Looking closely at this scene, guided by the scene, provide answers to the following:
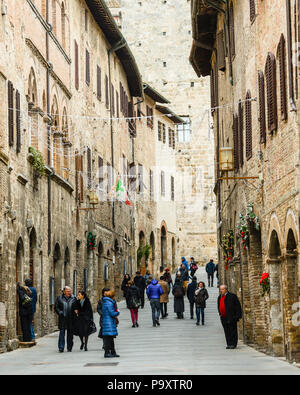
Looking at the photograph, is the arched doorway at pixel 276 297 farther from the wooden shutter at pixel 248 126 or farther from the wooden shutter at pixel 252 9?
the wooden shutter at pixel 252 9

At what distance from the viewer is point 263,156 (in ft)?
59.2

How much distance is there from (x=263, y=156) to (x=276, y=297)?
2.91 metres

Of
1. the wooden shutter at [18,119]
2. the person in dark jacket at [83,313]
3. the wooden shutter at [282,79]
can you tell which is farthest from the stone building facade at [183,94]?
the wooden shutter at [282,79]

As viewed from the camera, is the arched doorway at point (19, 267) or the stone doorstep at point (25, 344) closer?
the stone doorstep at point (25, 344)

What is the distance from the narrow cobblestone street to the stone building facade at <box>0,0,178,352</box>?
79.1 inches

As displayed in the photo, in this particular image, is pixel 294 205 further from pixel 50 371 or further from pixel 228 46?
pixel 228 46

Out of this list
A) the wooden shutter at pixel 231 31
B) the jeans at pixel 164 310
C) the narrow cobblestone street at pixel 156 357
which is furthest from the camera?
the jeans at pixel 164 310

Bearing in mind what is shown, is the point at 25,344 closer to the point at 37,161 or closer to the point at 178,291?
the point at 37,161

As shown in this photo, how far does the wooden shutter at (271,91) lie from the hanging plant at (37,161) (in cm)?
830

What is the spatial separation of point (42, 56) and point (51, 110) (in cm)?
205

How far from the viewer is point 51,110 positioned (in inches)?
1050

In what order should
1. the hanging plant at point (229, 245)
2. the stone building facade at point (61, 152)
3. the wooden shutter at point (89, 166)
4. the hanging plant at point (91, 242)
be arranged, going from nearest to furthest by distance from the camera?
the stone building facade at point (61, 152), the hanging plant at point (229, 245), the hanging plant at point (91, 242), the wooden shutter at point (89, 166)

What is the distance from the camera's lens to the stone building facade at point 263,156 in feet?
49.2

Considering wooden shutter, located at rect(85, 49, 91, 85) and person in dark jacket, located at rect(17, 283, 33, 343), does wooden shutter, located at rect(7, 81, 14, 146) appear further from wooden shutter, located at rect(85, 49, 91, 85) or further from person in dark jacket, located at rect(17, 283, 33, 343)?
wooden shutter, located at rect(85, 49, 91, 85)
